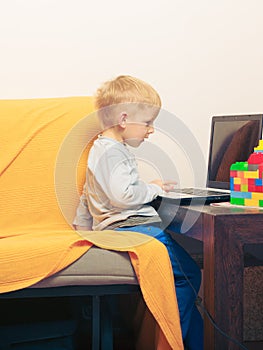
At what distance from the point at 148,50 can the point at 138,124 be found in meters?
0.59

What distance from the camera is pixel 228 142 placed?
206 centimetres

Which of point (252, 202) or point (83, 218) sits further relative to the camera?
point (83, 218)

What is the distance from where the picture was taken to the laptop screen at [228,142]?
195cm

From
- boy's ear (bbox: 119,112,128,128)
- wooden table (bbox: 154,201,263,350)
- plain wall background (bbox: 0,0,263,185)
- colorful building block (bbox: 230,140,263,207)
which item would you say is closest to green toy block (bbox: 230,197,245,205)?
colorful building block (bbox: 230,140,263,207)

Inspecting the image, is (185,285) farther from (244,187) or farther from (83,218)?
(83,218)

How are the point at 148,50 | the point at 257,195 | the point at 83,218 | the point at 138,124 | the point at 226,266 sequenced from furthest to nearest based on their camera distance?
the point at 148,50 → the point at 83,218 → the point at 138,124 → the point at 257,195 → the point at 226,266

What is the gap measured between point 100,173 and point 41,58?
690 mm

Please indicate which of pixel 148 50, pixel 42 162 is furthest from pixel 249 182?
pixel 148 50

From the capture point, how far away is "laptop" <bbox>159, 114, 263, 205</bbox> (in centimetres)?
184

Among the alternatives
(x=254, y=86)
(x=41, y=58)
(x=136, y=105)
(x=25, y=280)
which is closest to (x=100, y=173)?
(x=136, y=105)

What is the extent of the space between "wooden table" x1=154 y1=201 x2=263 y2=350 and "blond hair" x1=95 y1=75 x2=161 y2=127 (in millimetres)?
455

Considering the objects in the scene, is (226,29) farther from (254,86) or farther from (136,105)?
(136,105)

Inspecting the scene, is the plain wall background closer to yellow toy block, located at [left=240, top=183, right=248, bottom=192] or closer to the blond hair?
the blond hair

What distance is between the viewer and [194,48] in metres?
2.38
